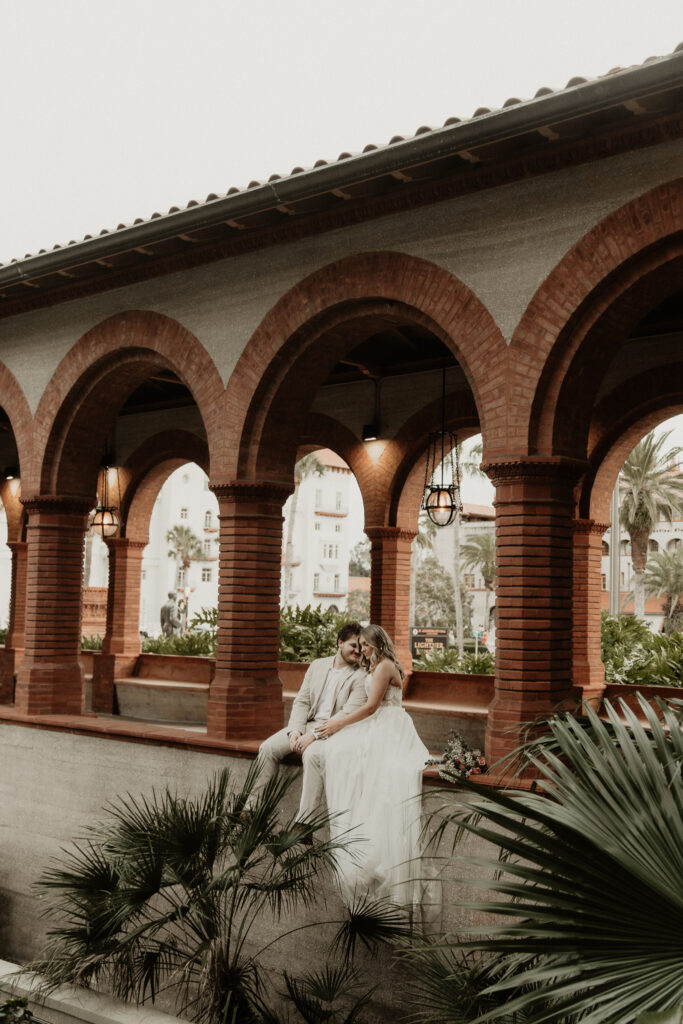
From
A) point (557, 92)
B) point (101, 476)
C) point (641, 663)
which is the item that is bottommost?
point (641, 663)

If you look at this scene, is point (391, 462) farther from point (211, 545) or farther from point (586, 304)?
point (211, 545)

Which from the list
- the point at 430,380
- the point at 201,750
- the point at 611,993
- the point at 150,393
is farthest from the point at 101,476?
the point at 611,993

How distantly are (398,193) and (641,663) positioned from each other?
8417 mm

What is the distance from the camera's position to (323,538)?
68.2 metres

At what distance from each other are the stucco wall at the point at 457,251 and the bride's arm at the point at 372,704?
283 centimetres

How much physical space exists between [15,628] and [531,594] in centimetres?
1280

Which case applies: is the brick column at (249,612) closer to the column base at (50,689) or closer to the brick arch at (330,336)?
the brick arch at (330,336)

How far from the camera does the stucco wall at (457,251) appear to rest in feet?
24.1

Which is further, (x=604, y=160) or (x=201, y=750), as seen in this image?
(x=201, y=750)

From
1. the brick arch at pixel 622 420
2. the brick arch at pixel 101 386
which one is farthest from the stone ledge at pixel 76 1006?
the brick arch at pixel 622 420

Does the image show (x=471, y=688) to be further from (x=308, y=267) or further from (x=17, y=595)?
(x=17, y=595)

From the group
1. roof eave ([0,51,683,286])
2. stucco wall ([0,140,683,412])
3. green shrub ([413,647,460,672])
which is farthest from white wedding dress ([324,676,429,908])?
green shrub ([413,647,460,672])

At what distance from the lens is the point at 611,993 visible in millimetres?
3043

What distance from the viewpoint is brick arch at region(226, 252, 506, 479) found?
8031 mm
